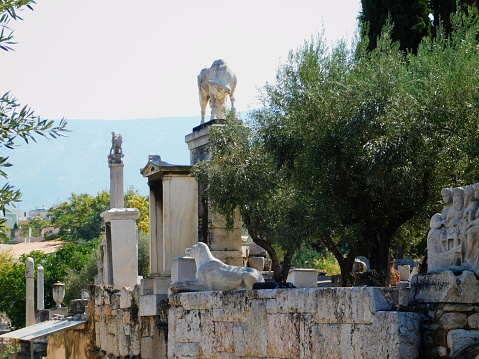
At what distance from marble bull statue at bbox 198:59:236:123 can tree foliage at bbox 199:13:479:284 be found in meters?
0.58

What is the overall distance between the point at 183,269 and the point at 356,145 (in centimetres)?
407

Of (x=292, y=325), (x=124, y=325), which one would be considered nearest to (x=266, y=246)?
(x=124, y=325)

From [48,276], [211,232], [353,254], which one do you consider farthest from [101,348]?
[48,276]

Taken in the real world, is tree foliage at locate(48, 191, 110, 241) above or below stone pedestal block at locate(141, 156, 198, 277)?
above

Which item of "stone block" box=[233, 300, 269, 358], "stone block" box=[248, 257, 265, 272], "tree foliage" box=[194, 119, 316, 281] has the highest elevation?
"tree foliage" box=[194, 119, 316, 281]

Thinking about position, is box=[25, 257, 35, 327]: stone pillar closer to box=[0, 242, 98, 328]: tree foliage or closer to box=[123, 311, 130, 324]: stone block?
box=[0, 242, 98, 328]: tree foliage

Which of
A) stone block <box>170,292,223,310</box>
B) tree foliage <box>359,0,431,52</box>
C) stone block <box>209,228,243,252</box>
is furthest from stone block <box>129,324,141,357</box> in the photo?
tree foliage <box>359,0,431,52</box>

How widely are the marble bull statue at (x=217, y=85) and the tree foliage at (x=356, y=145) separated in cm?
58

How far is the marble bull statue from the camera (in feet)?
63.3

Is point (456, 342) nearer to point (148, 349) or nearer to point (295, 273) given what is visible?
point (295, 273)

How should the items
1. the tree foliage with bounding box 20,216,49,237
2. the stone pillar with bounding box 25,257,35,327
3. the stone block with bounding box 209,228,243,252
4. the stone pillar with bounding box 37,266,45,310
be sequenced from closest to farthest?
the stone block with bounding box 209,228,243,252 → the stone pillar with bounding box 25,257,35,327 → the stone pillar with bounding box 37,266,45,310 → the tree foliage with bounding box 20,216,49,237

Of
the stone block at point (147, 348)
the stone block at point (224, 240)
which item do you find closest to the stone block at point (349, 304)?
the stone block at point (147, 348)

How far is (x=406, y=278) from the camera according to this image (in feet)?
75.1

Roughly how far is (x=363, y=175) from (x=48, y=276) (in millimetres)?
34797
